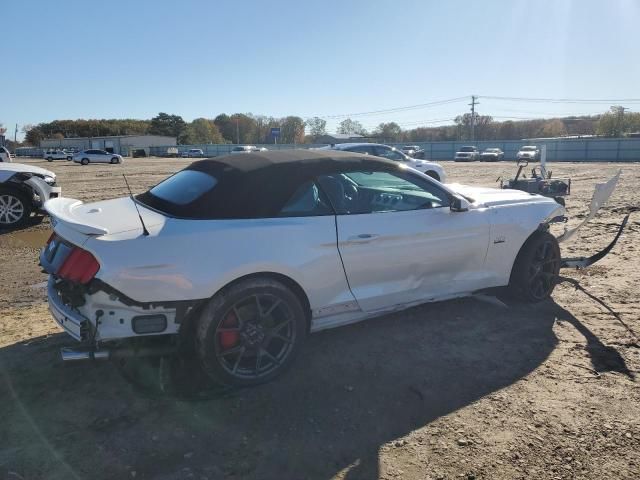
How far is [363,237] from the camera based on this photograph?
142 inches

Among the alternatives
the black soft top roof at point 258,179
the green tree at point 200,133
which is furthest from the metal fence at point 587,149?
the green tree at point 200,133

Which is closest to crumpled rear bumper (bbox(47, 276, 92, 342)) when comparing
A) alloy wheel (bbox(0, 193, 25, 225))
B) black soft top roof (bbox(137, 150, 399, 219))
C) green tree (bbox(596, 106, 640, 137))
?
black soft top roof (bbox(137, 150, 399, 219))

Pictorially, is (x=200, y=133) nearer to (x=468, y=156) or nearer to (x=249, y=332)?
(x=468, y=156)

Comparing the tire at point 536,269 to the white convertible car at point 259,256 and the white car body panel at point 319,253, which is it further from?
the white convertible car at point 259,256

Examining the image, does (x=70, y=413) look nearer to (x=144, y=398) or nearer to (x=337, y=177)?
(x=144, y=398)

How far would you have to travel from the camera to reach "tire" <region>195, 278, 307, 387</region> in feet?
10.0

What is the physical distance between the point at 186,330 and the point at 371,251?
1.43 meters

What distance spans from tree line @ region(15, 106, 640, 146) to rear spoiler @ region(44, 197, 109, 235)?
2905 inches

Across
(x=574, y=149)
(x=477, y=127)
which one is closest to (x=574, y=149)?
(x=574, y=149)

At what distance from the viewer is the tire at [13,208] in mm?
8828

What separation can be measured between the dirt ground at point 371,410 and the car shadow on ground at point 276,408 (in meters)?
0.01

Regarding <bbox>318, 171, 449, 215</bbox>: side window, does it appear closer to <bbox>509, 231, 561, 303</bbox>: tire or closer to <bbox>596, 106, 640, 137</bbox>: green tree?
<bbox>509, 231, 561, 303</bbox>: tire

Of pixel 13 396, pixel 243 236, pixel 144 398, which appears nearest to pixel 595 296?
pixel 243 236

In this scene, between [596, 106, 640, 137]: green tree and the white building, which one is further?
the white building
